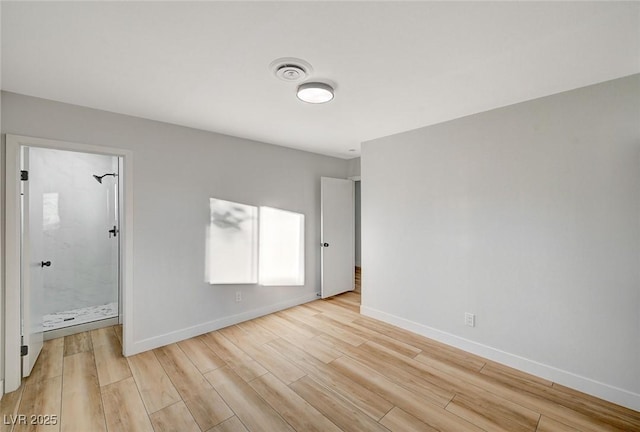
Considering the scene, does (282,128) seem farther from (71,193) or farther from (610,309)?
(610,309)

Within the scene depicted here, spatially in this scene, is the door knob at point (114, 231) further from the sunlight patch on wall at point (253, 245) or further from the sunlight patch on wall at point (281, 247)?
the sunlight patch on wall at point (281, 247)

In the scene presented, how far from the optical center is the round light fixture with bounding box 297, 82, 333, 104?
2.00m

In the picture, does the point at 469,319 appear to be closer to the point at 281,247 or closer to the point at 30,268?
the point at 281,247

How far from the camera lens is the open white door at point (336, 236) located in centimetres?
438

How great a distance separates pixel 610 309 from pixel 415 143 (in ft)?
7.33

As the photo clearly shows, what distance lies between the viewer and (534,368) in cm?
232

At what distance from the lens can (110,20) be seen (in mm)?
1350

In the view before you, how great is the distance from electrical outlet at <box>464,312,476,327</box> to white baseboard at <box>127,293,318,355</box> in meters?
2.34

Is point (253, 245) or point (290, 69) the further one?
point (253, 245)

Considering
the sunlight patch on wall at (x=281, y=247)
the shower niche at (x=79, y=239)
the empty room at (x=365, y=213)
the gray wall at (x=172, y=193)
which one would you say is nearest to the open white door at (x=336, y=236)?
the sunlight patch on wall at (x=281, y=247)

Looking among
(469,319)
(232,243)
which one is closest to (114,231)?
(232,243)

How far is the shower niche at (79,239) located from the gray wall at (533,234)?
3.93m

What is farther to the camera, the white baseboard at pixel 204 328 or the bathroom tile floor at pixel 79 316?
the bathroom tile floor at pixel 79 316

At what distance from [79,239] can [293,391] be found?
360cm
